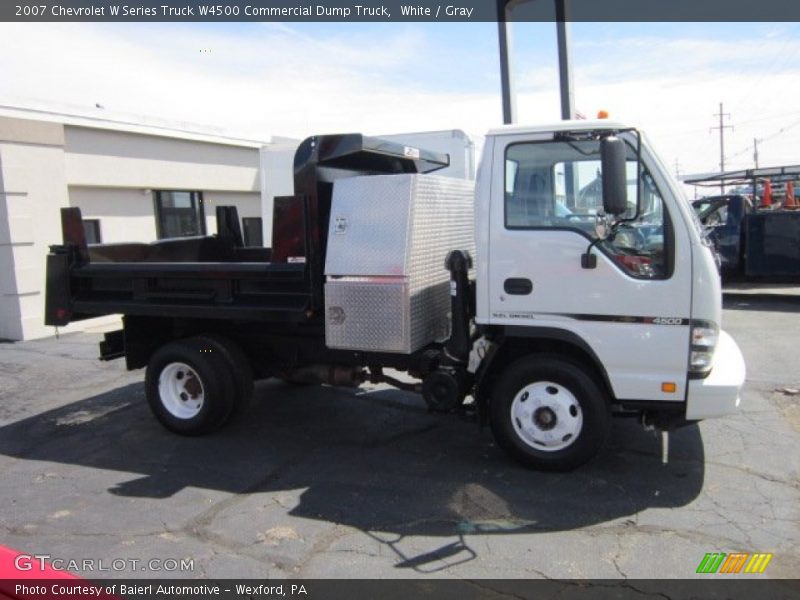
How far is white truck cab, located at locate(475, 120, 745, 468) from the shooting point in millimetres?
4258

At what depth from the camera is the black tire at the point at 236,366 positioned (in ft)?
18.7

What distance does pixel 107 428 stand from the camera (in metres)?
6.20

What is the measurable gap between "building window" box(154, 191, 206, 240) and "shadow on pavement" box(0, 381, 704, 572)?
283 inches

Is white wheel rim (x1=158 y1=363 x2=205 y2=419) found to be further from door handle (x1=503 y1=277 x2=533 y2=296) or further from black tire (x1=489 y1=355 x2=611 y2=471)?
door handle (x1=503 y1=277 x2=533 y2=296)

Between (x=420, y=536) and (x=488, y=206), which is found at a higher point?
(x=488, y=206)

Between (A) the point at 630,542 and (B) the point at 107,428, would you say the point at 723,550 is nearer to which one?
(A) the point at 630,542

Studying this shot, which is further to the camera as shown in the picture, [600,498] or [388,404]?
[388,404]

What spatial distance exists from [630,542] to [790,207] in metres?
12.3

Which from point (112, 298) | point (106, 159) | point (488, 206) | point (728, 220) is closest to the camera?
point (488, 206)

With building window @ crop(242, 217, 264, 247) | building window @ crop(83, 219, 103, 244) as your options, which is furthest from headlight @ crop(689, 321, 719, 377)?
building window @ crop(242, 217, 264, 247)

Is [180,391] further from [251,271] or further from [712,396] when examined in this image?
[712,396]

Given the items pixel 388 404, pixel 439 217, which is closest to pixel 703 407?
pixel 439 217

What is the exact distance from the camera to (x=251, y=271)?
17.4ft
